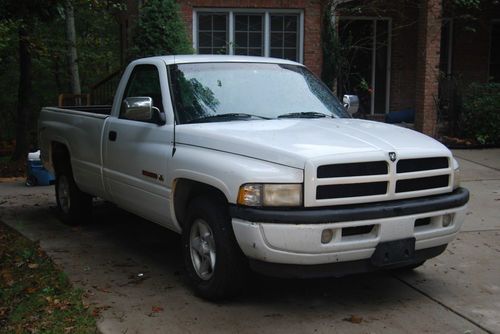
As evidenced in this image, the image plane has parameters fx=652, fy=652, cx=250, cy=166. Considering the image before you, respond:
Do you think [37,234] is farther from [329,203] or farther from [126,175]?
[329,203]

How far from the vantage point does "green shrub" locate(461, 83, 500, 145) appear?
1342 cm

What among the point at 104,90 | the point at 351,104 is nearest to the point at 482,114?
the point at 351,104

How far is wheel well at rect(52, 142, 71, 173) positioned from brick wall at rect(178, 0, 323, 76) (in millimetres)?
6752

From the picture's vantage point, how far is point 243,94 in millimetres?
5703

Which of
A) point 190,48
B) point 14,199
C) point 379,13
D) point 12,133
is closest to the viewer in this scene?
point 14,199

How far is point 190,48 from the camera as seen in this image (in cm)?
1266

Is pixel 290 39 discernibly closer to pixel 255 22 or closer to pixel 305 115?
pixel 255 22

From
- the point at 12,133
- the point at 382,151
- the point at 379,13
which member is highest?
the point at 379,13

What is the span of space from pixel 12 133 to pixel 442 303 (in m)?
21.4

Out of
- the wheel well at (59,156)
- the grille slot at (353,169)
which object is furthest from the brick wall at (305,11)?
the grille slot at (353,169)

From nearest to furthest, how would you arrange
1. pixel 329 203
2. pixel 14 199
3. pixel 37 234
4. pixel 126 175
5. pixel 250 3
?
pixel 329 203 < pixel 126 175 < pixel 37 234 < pixel 14 199 < pixel 250 3

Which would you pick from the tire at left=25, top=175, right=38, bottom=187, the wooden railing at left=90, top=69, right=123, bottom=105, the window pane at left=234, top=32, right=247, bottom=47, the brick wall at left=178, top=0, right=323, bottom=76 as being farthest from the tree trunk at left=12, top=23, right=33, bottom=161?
the window pane at left=234, top=32, right=247, bottom=47

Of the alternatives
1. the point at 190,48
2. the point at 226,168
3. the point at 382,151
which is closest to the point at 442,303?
the point at 382,151

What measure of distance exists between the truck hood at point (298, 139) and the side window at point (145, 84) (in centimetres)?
68
